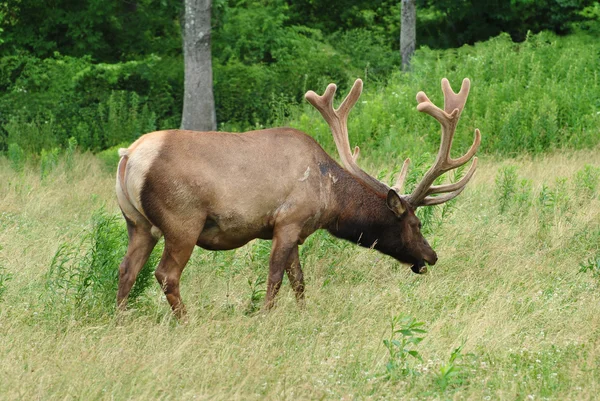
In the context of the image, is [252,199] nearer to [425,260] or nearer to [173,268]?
[173,268]

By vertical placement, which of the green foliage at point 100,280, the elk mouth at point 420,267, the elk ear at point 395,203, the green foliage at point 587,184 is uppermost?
the elk ear at point 395,203

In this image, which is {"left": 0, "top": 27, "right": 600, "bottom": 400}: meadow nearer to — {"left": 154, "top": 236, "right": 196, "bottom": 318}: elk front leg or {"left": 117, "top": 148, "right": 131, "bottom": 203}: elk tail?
{"left": 154, "top": 236, "right": 196, "bottom": 318}: elk front leg

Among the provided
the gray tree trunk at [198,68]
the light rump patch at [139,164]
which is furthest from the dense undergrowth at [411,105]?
the light rump patch at [139,164]

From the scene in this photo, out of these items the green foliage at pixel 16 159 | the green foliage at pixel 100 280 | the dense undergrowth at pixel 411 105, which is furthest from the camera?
the dense undergrowth at pixel 411 105

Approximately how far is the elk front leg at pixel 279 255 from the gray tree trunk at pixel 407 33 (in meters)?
11.6

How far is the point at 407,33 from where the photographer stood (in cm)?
1777

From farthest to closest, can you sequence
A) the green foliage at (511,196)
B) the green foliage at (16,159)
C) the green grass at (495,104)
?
the green grass at (495,104)
the green foliage at (16,159)
the green foliage at (511,196)

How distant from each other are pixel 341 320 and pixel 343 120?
1674 mm

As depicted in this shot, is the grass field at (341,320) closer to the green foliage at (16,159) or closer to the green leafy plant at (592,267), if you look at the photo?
the green leafy plant at (592,267)

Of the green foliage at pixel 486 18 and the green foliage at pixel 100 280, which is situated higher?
the green foliage at pixel 100 280

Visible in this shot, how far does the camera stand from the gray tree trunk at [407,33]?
57.8 ft

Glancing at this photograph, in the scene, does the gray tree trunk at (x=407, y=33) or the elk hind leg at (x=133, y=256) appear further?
the gray tree trunk at (x=407, y=33)

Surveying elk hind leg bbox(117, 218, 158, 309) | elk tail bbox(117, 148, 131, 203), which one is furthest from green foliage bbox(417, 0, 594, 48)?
elk tail bbox(117, 148, 131, 203)

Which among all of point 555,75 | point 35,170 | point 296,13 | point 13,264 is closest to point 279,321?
point 13,264
